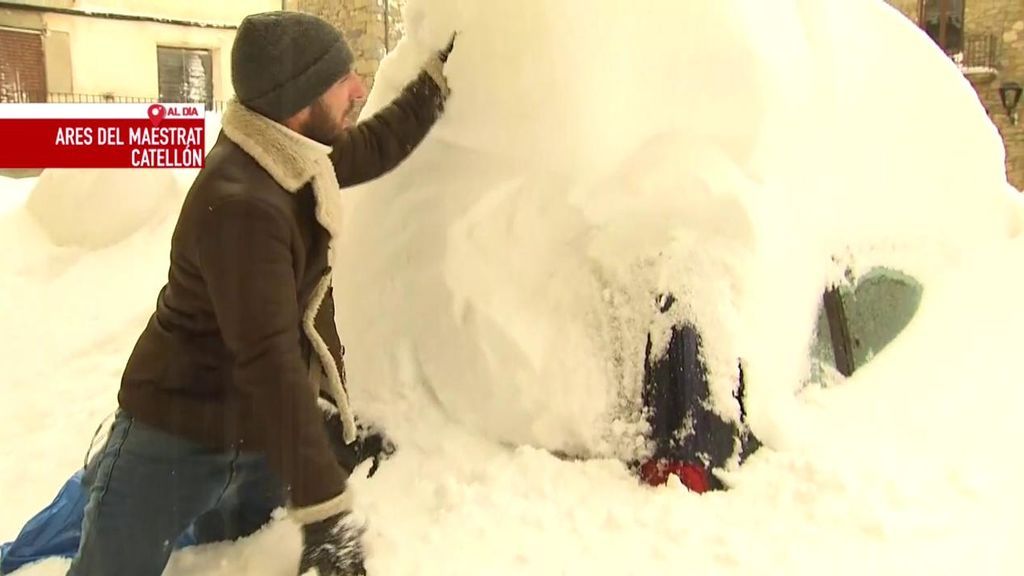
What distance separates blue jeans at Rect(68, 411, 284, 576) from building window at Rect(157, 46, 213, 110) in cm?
664

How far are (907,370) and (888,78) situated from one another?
3.12 ft

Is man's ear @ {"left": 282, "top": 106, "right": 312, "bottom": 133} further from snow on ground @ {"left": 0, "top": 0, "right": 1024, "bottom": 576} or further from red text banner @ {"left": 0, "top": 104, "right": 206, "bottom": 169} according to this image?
red text banner @ {"left": 0, "top": 104, "right": 206, "bottom": 169}

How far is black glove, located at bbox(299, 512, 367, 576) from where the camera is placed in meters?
1.74

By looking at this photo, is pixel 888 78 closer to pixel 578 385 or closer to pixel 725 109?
pixel 725 109

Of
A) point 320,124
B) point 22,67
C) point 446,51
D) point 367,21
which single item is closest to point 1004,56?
point 367,21

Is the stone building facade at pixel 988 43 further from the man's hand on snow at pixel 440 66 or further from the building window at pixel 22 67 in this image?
the man's hand on snow at pixel 440 66

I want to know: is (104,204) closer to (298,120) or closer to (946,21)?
(298,120)

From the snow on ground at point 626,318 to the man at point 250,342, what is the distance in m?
0.25

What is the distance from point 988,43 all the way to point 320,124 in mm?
13972

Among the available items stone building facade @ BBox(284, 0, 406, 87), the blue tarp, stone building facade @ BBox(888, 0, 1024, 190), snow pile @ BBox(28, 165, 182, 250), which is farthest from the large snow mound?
stone building facade @ BBox(888, 0, 1024, 190)

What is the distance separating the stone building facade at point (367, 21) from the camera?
19.3 feet

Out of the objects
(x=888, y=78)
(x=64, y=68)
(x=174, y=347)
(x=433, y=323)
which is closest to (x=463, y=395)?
(x=433, y=323)

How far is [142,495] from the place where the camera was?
1.90 metres

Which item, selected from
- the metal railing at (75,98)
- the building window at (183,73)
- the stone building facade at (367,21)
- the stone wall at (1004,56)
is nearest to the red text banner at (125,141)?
the metal railing at (75,98)
